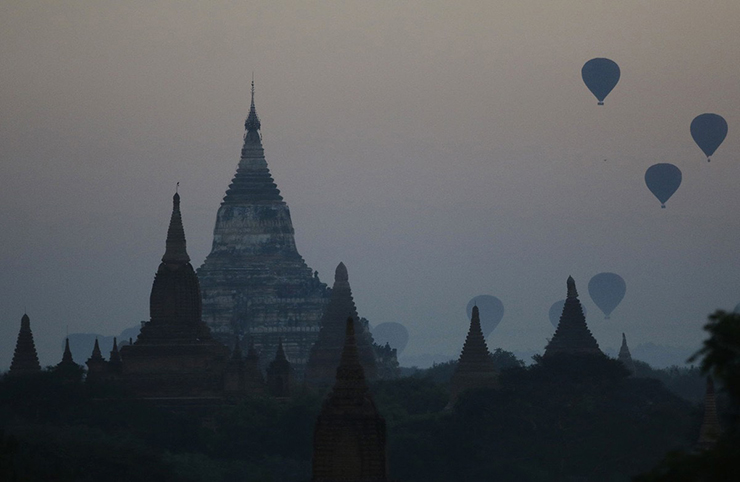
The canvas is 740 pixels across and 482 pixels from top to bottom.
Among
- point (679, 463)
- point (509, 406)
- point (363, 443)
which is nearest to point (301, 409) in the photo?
point (509, 406)

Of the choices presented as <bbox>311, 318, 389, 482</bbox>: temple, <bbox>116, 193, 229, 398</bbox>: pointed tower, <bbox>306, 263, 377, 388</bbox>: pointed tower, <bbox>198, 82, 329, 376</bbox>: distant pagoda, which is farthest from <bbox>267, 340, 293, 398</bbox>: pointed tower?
<bbox>311, 318, 389, 482</bbox>: temple

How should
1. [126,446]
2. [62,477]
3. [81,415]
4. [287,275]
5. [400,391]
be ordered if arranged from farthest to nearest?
[287,275]
[400,391]
[81,415]
[126,446]
[62,477]

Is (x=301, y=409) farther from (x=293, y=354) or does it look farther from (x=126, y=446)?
(x=293, y=354)

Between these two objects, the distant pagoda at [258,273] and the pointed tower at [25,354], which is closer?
the pointed tower at [25,354]

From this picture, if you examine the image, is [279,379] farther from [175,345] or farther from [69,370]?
[69,370]

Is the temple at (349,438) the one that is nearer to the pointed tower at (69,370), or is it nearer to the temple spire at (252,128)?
the pointed tower at (69,370)

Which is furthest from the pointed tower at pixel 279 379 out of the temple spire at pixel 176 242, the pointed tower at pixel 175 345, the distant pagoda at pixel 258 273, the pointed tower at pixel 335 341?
the distant pagoda at pixel 258 273
